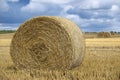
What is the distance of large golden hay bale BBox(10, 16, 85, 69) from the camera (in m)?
8.89

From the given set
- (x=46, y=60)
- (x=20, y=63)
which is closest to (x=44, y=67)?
(x=46, y=60)

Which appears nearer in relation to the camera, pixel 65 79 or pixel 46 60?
pixel 65 79

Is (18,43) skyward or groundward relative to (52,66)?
skyward

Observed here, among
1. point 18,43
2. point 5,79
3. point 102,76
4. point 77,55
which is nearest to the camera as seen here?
point 5,79

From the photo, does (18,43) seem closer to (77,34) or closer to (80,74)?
(77,34)

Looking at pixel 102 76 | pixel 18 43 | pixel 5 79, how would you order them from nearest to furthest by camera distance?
pixel 5 79
pixel 102 76
pixel 18 43

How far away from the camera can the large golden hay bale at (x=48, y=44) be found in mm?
8891

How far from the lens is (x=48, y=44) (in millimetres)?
9258

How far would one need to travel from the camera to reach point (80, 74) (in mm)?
7594

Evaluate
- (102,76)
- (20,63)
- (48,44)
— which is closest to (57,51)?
(48,44)

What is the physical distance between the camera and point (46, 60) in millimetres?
9203

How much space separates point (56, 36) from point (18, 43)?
126 cm

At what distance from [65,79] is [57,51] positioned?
2063 mm

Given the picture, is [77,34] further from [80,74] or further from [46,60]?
[80,74]
